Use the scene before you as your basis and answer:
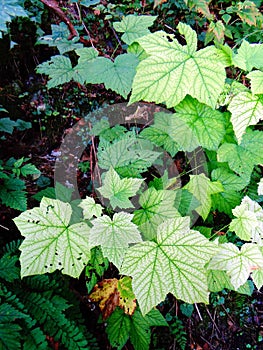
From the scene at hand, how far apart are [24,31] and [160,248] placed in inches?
90.9

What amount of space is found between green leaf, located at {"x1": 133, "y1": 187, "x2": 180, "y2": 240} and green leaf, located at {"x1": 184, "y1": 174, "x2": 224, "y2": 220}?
0.72ft

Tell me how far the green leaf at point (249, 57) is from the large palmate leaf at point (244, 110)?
116 mm

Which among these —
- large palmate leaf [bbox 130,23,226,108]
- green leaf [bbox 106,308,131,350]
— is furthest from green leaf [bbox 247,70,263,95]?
green leaf [bbox 106,308,131,350]

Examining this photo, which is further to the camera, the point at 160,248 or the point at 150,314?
the point at 150,314

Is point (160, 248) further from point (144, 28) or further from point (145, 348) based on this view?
point (144, 28)

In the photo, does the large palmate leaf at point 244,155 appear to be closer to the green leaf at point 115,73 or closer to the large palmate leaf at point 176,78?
the large palmate leaf at point 176,78

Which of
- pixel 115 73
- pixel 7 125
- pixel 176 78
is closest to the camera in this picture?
pixel 176 78

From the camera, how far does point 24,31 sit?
2.81 meters

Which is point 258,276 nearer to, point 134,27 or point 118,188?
point 118,188

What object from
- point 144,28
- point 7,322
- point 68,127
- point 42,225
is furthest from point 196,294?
point 68,127

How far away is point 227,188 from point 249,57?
0.71 m

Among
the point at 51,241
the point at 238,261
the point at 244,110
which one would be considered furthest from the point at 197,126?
the point at 51,241

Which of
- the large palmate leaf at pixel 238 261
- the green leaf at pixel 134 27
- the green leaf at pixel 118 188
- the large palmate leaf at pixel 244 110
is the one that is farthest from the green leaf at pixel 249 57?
the large palmate leaf at pixel 238 261

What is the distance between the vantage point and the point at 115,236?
4.40ft
